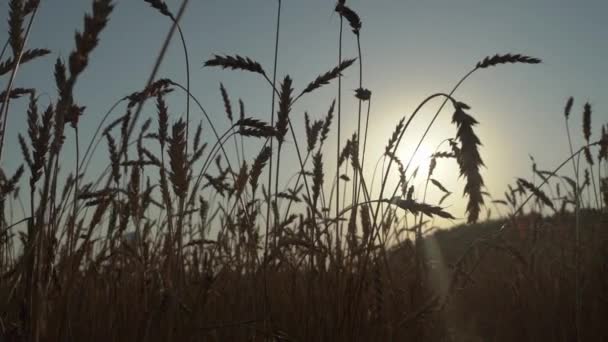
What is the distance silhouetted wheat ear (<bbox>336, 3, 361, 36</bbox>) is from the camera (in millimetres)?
1905

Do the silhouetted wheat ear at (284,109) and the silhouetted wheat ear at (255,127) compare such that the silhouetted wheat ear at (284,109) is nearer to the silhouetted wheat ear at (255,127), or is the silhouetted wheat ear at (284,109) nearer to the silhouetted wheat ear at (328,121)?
the silhouetted wheat ear at (255,127)

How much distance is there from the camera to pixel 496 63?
167cm

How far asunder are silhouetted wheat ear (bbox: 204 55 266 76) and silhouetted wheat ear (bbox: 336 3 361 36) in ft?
1.65

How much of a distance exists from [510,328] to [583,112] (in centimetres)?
155

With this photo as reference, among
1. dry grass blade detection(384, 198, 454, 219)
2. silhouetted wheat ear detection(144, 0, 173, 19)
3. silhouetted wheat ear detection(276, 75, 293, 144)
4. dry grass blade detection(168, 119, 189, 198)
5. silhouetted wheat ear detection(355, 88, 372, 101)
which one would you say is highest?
silhouetted wheat ear detection(144, 0, 173, 19)

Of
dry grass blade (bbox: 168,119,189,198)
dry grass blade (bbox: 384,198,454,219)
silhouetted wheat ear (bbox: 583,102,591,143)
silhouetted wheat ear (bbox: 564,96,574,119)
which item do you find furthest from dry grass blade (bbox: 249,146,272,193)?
silhouetted wheat ear (bbox: 564,96,574,119)

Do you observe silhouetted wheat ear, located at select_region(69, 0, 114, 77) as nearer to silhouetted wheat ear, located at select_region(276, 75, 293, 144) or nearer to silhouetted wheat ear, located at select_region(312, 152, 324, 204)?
silhouetted wheat ear, located at select_region(276, 75, 293, 144)

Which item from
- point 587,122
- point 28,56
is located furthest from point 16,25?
point 587,122

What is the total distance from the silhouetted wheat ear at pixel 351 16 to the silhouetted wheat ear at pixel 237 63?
0.50 meters

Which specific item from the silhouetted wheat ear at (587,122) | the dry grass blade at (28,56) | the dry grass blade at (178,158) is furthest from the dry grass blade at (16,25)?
the silhouetted wheat ear at (587,122)

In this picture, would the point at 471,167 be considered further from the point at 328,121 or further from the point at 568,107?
the point at 568,107

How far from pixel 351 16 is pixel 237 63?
1.83ft

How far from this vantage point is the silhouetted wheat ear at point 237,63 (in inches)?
64.4

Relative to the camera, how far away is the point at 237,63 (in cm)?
166
